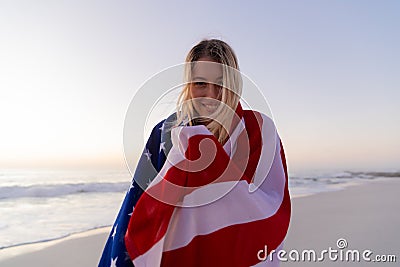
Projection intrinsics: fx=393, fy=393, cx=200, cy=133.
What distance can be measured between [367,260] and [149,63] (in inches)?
108

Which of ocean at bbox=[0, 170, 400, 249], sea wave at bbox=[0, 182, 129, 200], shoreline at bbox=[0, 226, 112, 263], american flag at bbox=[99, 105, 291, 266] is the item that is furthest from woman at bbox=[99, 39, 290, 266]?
sea wave at bbox=[0, 182, 129, 200]

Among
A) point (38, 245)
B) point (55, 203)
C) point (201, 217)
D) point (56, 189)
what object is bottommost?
point (56, 189)

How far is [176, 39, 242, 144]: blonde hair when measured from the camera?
148cm

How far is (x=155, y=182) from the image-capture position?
1.32m

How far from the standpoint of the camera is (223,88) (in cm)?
149

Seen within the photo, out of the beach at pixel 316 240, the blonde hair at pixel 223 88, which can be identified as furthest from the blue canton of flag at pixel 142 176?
the beach at pixel 316 240

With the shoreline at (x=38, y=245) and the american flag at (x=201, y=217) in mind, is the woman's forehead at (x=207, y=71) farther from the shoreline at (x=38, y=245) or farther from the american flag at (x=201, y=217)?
the shoreline at (x=38, y=245)

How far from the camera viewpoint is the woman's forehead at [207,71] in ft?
4.97

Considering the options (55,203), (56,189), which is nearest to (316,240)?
(55,203)

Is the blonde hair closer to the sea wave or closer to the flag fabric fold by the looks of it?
the flag fabric fold

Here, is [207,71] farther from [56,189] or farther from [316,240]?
[56,189]

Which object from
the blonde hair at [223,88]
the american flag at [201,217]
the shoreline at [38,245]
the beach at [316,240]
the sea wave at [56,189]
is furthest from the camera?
the sea wave at [56,189]

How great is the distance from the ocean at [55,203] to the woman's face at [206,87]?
55 cm

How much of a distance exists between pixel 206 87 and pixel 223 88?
0.22 ft
